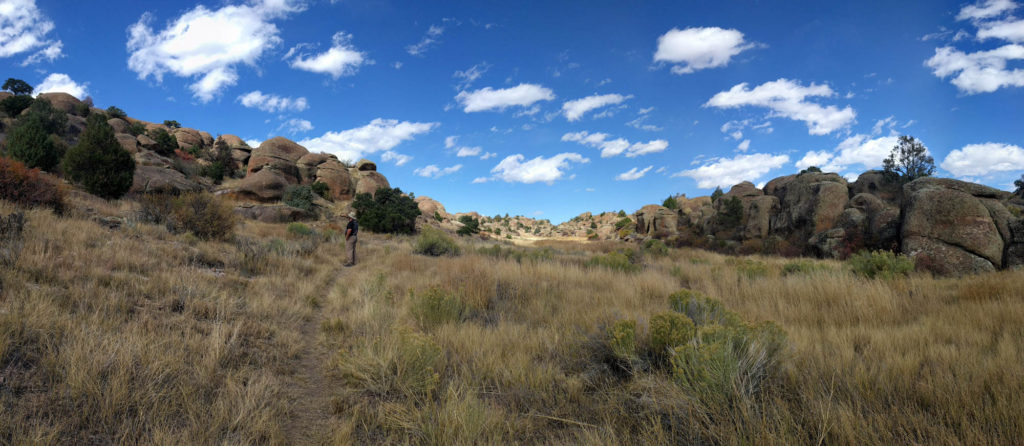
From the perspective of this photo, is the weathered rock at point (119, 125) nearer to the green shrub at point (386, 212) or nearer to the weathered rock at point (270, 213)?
the weathered rock at point (270, 213)

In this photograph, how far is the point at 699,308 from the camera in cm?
432

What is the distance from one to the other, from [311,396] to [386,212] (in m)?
25.2

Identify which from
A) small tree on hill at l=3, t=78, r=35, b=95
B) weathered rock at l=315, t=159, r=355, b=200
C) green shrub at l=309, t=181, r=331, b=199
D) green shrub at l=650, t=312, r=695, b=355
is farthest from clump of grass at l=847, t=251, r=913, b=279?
small tree on hill at l=3, t=78, r=35, b=95

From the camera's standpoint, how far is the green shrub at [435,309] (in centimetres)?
484

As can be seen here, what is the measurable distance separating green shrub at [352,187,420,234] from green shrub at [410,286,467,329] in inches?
865

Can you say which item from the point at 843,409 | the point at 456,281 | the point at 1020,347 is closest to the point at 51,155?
the point at 456,281

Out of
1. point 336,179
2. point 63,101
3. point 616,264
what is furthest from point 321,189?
point 616,264

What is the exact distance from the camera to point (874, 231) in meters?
14.8

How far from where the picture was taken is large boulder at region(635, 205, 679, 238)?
35.4 meters

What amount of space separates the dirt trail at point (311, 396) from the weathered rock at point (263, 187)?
2898cm

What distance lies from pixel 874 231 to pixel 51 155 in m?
39.8

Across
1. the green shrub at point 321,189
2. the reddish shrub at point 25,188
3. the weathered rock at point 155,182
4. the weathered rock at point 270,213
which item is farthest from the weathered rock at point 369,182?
the reddish shrub at point 25,188

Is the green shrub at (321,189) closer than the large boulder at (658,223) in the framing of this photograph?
Yes

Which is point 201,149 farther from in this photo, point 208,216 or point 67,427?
point 67,427
